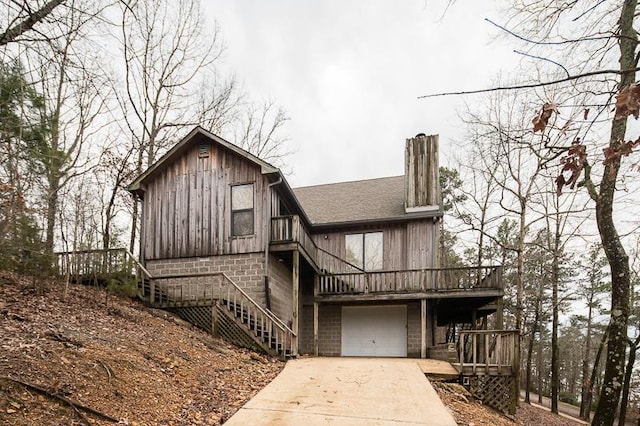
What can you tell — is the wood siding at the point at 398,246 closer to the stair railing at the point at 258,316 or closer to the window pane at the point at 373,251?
the window pane at the point at 373,251

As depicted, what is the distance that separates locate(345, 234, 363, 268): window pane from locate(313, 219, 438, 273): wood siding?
169 mm

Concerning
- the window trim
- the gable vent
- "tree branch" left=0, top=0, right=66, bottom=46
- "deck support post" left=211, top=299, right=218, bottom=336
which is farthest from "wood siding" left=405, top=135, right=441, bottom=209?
"tree branch" left=0, top=0, right=66, bottom=46

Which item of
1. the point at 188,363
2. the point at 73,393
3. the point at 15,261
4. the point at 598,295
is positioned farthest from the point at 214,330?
the point at 598,295

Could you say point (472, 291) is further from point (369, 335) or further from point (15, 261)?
point (15, 261)

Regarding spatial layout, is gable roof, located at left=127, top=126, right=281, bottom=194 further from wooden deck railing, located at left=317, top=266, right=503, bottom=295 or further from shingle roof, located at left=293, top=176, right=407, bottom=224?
wooden deck railing, located at left=317, top=266, right=503, bottom=295

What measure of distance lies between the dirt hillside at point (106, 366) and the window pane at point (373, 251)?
6.70m

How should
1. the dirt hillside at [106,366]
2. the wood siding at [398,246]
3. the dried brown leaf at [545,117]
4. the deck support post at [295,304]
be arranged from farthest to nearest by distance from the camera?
the wood siding at [398,246]
the deck support post at [295,304]
the dirt hillside at [106,366]
the dried brown leaf at [545,117]

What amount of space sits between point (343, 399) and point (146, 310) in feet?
21.5

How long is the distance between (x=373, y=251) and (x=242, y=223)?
564 centimetres

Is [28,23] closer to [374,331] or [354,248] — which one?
[354,248]

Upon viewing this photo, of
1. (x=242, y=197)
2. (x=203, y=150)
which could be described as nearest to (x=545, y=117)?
(x=242, y=197)

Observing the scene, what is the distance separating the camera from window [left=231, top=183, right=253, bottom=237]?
12.8 meters

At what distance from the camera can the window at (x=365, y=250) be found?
15.6 m

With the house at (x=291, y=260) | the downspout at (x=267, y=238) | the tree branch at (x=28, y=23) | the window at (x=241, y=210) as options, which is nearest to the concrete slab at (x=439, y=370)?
the house at (x=291, y=260)
